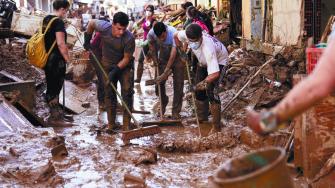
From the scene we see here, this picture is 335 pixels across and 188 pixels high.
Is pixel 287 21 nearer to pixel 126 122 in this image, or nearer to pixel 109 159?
pixel 126 122

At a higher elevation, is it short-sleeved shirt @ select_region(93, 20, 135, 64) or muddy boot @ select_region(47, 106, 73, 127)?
short-sleeved shirt @ select_region(93, 20, 135, 64)

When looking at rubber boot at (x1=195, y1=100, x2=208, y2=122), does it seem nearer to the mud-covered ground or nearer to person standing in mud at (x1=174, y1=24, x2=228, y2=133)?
person standing in mud at (x1=174, y1=24, x2=228, y2=133)

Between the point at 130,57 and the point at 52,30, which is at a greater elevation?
the point at 52,30

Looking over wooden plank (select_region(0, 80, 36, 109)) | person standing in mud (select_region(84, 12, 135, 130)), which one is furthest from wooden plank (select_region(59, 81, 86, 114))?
person standing in mud (select_region(84, 12, 135, 130))

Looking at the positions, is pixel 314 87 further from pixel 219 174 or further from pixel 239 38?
pixel 239 38

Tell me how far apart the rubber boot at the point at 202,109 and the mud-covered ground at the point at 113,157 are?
226mm

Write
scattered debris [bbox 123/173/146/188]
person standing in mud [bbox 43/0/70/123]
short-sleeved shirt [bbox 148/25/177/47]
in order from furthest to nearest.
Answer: short-sleeved shirt [bbox 148/25/177/47] < person standing in mud [bbox 43/0/70/123] < scattered debris [bbox 123/173/146/188]

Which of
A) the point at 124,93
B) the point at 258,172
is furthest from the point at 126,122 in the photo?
the point at 258,172

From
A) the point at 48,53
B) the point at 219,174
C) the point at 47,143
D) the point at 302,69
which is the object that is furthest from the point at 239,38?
the point at 219,174

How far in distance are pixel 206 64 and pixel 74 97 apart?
12.9ft

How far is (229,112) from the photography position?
8984mm

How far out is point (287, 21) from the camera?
10.6m

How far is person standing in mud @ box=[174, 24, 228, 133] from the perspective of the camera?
7.10 metres

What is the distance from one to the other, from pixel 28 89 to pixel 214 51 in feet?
11.3
